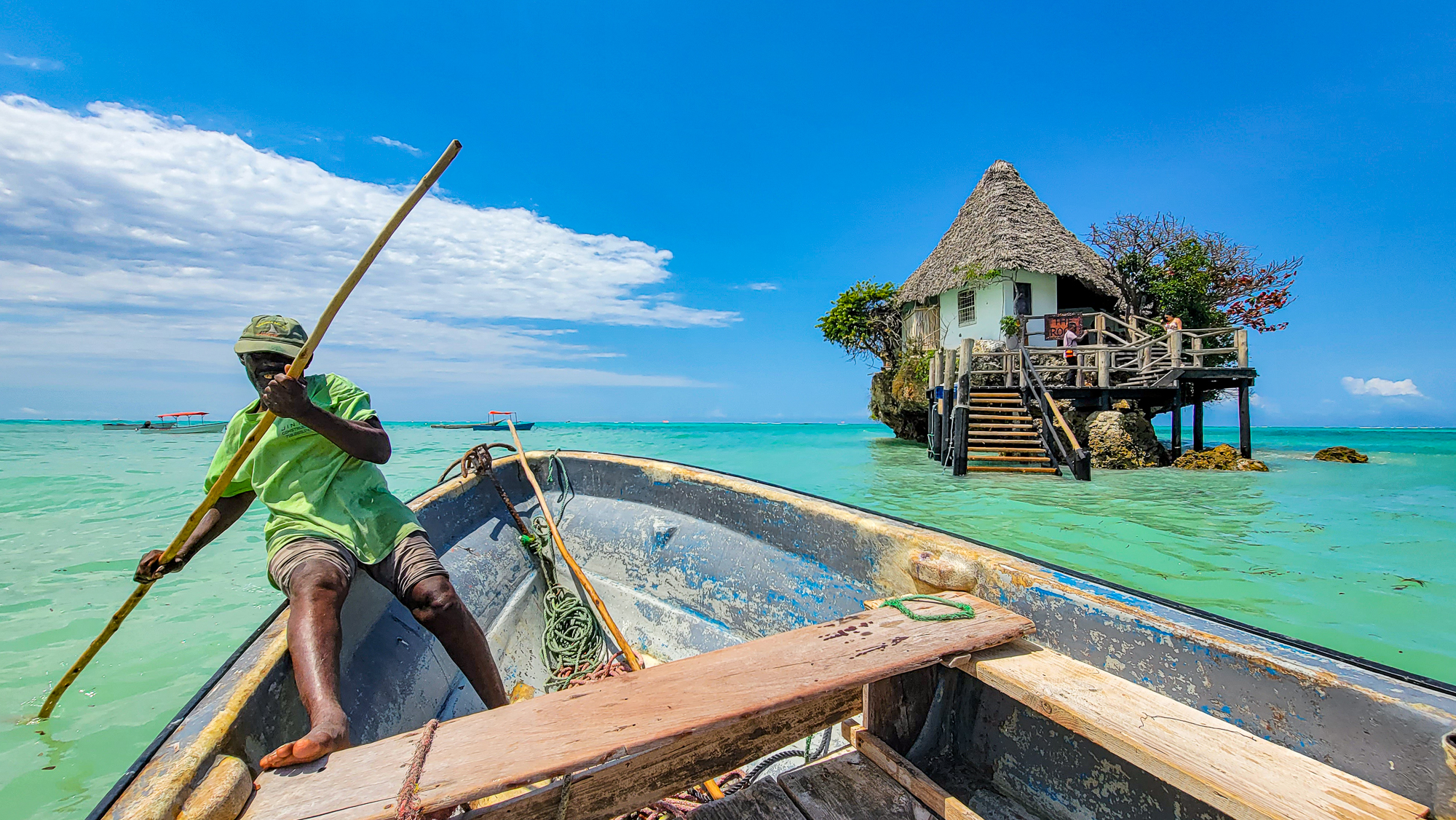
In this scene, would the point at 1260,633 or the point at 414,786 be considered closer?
the point at 414,786

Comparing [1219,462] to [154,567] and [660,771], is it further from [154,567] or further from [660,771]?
[154,567]

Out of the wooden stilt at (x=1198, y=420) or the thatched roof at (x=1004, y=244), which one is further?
the thatched roof at (x=1004, y=244)

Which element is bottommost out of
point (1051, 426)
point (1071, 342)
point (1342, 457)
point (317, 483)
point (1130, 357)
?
point (1342, 457)

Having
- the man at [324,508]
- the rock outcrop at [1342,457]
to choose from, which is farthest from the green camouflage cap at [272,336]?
the rock outcrop at [1342,457]

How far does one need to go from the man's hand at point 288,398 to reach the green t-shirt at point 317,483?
22 cm

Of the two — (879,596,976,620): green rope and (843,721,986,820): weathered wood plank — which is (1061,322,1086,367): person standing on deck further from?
(843,721,986,820): weathered wood plank

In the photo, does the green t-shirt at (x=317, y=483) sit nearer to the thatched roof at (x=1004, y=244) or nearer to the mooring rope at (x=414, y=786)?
the mooring rope at (x=414, y=786)

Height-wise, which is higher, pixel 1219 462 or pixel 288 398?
pixel 288 398

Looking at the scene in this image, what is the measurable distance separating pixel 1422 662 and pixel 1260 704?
4.13 metres

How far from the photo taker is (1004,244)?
17047 mm

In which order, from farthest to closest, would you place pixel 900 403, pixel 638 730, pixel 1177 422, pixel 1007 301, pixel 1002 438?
1. pixel 900 403
2. pixel 1007 301
3. pixel 1177 422
4. pixel 1002 438
5. pixel 638 730

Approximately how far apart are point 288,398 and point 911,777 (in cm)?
208

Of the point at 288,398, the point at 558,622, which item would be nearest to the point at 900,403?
the point at 558,622

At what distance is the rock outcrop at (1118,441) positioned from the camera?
12.5 metres
